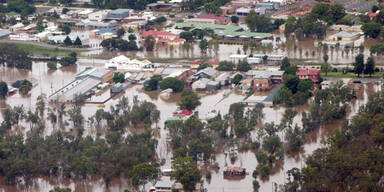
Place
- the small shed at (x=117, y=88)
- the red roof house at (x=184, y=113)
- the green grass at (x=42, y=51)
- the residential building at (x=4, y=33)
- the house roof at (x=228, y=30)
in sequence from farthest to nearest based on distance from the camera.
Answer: the residential building at (x=4, y=33)
the house roof at (x=228, y=30)
the green grass at (x=42, y=51)
the small shed at (x=117, y=88)
the red roof house at (x=184, y=113)

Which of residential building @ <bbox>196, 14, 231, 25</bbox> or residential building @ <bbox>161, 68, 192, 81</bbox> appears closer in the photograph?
residential building @ <bbox>161, 68, 192, 81</bbox>

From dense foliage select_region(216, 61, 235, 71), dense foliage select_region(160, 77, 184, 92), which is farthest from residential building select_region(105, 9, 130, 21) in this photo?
dense foliage select_region(160, 77, 184, 92)

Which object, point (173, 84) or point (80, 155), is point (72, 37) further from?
point (80, 155)

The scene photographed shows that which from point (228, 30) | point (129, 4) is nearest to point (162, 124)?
point (228, 30)

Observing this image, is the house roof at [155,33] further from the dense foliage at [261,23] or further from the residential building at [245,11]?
the residential building at [245,11]

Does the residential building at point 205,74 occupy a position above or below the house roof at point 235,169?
above

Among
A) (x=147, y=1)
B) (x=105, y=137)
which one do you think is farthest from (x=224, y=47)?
(x=105, y=137)

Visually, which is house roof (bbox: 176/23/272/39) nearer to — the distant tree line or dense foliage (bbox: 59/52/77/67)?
the distant tree line

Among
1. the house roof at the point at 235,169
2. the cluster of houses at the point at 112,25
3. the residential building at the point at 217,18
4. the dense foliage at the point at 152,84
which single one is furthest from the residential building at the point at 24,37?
the house roof at the point at 235,169
